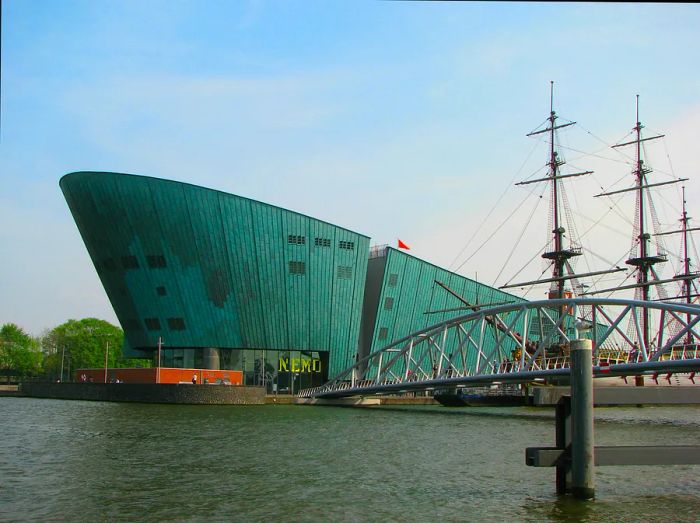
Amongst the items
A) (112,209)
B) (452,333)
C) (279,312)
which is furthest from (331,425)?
(452,333)

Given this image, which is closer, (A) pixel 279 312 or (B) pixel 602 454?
(B) pixel 602 454

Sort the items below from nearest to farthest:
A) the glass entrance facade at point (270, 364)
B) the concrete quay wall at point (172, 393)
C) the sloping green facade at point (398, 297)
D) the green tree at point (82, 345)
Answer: the concrete quay wall at point (172, 393), the glass entrance facade at point (270, 364), the sloping green facade at point (398, 297), the green tree at point (82, 345)

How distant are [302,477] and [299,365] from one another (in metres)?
56.8

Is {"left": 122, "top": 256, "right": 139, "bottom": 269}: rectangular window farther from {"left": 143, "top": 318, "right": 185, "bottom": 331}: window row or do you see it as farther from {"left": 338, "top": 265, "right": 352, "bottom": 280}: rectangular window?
{"left": 338, "top": 265, "right": 352, "bottom": 280}: rectangular window

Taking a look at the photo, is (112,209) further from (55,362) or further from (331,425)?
(55,362)

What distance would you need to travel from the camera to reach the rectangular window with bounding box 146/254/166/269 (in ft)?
239

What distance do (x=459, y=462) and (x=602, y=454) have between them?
28.9ft

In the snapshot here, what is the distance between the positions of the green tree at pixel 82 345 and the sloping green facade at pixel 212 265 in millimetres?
64912

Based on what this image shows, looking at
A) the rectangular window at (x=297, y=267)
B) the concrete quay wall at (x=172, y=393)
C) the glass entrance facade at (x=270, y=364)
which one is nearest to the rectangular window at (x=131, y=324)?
the glass entrance facade at (x=270, y=364)

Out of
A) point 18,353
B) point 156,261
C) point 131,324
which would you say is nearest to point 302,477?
point 156,261

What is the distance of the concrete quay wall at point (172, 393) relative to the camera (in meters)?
62.6

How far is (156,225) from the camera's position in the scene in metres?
72.1

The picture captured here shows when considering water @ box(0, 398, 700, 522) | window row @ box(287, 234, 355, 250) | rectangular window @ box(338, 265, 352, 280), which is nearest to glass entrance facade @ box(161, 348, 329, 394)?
rectangular window @ box(338, 265, 352, 280)

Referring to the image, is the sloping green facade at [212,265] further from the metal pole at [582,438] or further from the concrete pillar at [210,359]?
the metal pole at [582,438]
